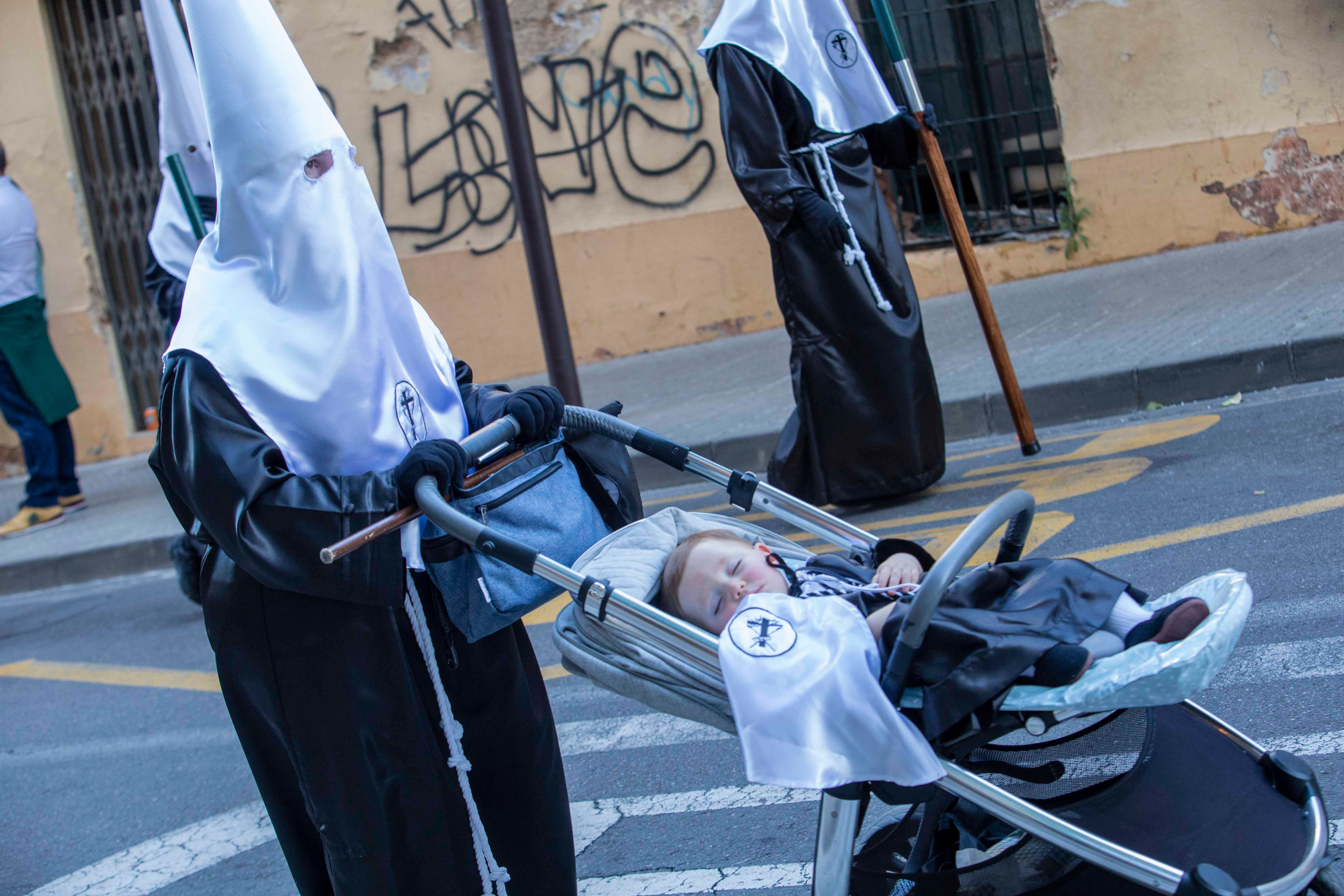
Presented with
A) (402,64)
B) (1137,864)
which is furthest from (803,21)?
(402,64)

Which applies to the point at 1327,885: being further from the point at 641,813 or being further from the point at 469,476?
the point at 641,813

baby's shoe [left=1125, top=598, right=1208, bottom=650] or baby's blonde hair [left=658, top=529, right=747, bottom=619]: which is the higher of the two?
baby's blonde hair [left=658, top=529, right=747, bottom=619]

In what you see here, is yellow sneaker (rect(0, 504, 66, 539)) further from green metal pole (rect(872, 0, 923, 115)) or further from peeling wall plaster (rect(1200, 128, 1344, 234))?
peeling wall plaster (rect(1200, 128, 1344, 234))

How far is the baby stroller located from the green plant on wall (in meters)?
7.65

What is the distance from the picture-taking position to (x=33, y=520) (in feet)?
27.8

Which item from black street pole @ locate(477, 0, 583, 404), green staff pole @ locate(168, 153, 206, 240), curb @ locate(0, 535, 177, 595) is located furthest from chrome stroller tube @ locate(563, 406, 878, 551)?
curb @ locate(0, 535, 177, 595)

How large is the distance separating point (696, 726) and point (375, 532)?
1.94 metres

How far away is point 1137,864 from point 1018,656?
0.98 feet

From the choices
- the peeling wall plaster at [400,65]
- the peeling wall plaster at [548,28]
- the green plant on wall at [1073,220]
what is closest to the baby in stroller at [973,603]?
the green plant on wall at [1073,220]

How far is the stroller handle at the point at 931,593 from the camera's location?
5.54ft

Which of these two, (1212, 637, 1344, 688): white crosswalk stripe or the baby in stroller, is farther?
(1212, 637, 1344, 688): white crosswalk stripe

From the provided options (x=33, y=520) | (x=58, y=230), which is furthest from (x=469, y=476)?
(x=58, y=230)

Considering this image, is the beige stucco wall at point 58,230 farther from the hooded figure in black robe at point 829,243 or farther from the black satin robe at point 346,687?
the black satin robe at point 346,687

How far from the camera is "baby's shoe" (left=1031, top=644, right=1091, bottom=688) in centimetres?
169
